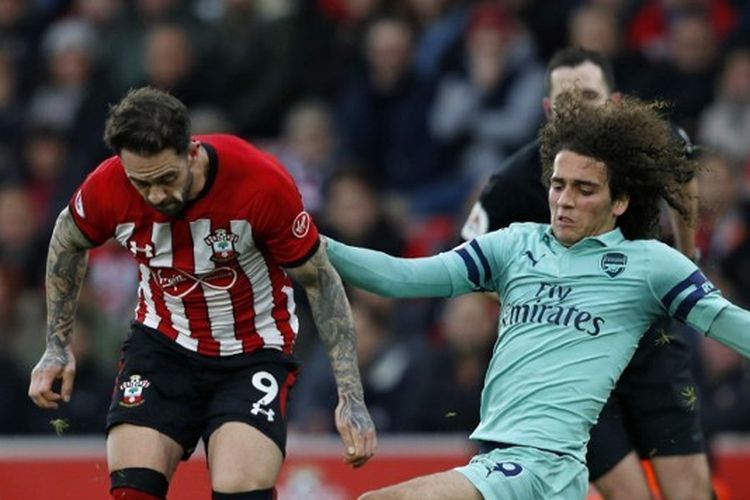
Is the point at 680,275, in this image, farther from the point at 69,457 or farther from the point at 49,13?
the point at 49,13

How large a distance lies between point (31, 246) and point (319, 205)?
6.84 feet

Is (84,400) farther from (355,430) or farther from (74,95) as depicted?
(355,430)

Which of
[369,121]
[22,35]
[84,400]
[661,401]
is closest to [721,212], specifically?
[369,121]

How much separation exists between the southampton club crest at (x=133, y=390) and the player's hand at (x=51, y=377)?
194 mm

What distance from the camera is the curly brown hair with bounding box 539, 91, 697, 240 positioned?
19.9 feet

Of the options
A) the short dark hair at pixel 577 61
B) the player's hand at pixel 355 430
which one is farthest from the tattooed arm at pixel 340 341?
the short dark hair at pixel 577 61

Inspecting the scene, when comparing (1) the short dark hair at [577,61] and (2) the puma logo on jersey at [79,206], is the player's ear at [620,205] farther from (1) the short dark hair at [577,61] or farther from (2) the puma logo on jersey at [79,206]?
(2) the puma logo on jersey at [79,206]

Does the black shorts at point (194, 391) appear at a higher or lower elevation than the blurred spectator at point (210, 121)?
lower

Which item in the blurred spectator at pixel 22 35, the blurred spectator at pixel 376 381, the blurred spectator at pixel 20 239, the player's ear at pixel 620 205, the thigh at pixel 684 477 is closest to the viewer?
the player's ear at pixel 620 205

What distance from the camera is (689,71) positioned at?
11.3 metres

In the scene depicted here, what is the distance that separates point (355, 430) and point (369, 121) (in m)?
6.48

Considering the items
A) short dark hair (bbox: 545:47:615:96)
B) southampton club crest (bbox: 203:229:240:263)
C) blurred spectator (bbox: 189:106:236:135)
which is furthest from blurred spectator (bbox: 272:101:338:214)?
southampton club crest (bbox: 203:229:240:263)

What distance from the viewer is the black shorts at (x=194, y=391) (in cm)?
630

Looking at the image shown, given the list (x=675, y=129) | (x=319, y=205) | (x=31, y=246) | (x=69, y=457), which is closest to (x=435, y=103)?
(x=319, y=205)
